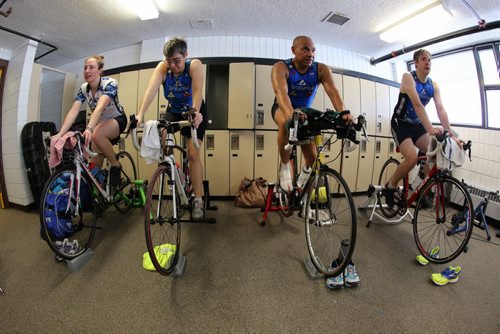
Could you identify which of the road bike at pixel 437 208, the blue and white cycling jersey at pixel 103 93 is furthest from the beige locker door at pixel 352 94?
the blue and white cycling jersey at pixel 103 93

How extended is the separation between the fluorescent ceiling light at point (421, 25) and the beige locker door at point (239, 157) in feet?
8.32

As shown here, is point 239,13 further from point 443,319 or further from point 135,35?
point 443,319

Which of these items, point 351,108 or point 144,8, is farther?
point 351,108

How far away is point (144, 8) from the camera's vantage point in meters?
2.42

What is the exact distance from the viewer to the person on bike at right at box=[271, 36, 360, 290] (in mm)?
1414

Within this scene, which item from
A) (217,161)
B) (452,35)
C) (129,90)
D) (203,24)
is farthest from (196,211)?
(452,35)

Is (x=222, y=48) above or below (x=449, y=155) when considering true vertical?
above

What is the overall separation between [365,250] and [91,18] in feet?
14.0

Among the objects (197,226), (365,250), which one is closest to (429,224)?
(365,250)

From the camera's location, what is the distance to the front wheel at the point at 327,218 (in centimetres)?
101

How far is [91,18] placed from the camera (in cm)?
262

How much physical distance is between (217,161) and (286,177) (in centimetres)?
152

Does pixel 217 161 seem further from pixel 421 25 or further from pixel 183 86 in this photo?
pixel 421 25

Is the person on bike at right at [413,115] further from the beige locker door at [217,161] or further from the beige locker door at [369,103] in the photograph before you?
the beige locker door at [217,161]
